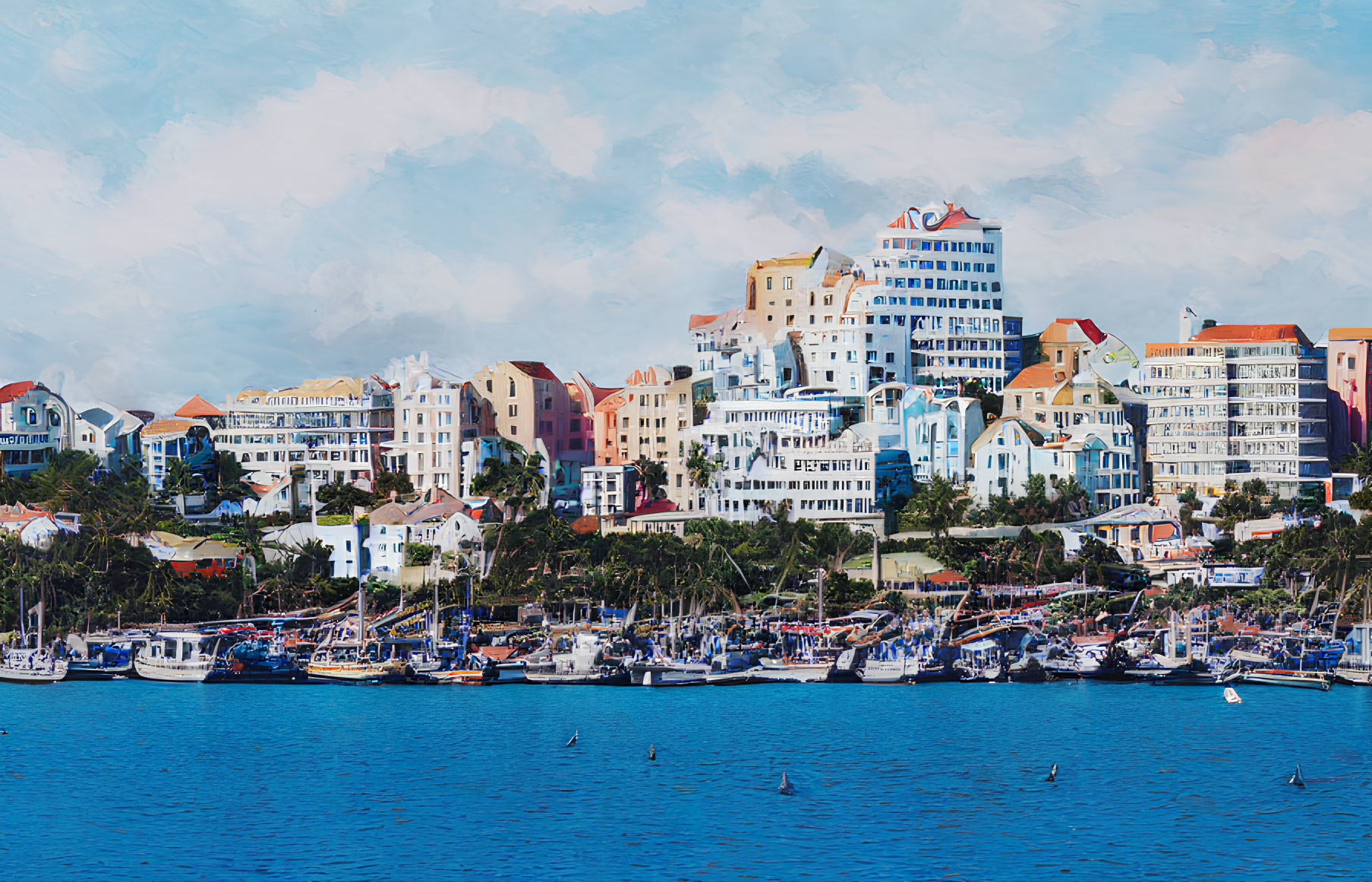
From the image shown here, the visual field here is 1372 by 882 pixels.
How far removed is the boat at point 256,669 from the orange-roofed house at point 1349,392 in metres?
35.4

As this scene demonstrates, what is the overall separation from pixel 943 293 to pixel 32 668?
33.8 meters

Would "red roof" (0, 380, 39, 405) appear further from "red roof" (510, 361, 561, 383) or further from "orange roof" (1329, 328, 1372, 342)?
"orange roof" (1329, 328, 1372, 342)

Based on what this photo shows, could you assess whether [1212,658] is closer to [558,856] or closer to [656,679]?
[656,679]

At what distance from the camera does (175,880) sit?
91.7 ft

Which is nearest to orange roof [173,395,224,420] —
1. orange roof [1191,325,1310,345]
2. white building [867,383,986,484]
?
white building [867,383,986,484]

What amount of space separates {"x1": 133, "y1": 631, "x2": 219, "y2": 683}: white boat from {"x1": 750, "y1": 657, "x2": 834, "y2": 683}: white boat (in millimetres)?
15143

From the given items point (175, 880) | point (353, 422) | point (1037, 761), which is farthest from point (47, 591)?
point (1037, 761)

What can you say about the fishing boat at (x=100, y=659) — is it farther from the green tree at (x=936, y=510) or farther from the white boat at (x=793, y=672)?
the green tree at (x=936, y=510)

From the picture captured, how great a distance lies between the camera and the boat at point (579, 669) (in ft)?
156

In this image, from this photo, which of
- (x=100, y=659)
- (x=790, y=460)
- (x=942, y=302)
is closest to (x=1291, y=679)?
(x=790, y=460)

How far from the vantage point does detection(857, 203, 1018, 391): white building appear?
212ft

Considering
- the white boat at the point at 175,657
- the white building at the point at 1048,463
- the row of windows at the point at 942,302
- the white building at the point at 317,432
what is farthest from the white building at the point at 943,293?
the white boat at the point at 175,657

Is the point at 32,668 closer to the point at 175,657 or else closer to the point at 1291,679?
the point at 175,657

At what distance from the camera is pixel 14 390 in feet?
220
